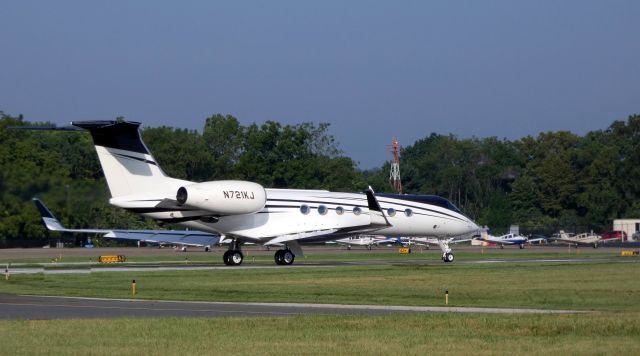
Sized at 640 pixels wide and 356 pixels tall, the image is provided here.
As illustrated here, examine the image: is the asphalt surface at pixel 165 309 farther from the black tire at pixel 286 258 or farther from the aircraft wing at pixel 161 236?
the black tire at pixel 286 258

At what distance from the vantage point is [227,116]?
12125 centimetres

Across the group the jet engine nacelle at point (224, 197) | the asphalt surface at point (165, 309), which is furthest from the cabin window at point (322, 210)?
the asphalt surface at point (165, 309)

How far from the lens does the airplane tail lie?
4481 centimetres

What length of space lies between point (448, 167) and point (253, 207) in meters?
105

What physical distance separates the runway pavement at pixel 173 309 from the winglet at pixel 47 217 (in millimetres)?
15454

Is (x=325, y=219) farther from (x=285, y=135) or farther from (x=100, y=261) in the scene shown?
(x=285, y=135)

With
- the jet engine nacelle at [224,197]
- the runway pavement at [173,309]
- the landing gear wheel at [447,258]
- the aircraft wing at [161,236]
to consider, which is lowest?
the runway pavement at [173,309]

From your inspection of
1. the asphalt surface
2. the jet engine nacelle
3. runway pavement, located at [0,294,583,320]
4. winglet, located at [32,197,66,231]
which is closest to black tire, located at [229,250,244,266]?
the jet engine nacelle

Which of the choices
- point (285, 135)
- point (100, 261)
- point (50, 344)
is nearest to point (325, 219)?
point (100, 261)

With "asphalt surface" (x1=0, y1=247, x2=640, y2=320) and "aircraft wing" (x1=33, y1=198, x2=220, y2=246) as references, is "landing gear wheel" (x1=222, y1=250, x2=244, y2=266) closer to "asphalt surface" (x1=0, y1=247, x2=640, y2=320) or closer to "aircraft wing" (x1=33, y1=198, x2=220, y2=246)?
"aircraft wing" (x1=33, y1=198, x2=220, y2=246)

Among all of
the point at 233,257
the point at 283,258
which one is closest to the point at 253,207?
the point at 233,257

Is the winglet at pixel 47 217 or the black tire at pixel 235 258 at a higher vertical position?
the winglet at pixel 47 217

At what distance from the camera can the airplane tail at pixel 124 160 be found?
147ft

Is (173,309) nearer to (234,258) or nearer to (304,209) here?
(234,258)
